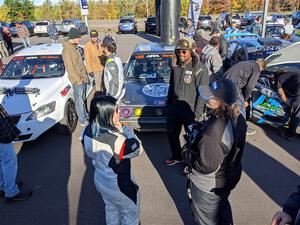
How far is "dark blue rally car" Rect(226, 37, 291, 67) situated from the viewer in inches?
279

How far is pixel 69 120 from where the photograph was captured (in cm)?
573

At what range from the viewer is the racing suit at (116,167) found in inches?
86.2

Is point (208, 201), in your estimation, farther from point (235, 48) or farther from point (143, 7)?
point (143, 7)

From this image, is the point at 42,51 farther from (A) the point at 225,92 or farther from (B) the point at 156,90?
(A) the point at 225,92

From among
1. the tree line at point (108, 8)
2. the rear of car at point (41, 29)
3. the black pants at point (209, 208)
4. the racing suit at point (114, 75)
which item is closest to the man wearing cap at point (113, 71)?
the racing suit at point (114, 75)

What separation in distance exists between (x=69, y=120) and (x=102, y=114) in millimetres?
3817

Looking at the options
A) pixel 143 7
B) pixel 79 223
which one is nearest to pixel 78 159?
pixel 79 223

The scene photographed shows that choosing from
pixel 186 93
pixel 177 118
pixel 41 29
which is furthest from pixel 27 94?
pixel 41 29

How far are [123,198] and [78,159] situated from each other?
2598 millimetres

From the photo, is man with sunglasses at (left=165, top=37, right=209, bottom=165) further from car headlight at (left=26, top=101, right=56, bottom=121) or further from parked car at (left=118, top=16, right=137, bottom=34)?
parked car at (left=118, top=16, right=137, bottom=34)

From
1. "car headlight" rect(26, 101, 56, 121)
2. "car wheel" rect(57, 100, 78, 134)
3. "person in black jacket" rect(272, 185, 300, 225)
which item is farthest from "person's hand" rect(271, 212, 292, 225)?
"car wheel" rect(57, 100, 78, 134)

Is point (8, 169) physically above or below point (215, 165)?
below

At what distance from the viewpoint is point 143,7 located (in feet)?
161

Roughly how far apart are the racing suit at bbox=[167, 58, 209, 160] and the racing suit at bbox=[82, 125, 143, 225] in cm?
163
